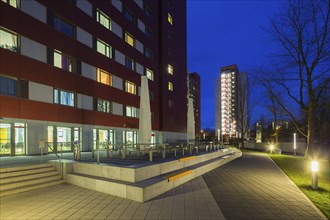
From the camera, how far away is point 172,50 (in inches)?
1738

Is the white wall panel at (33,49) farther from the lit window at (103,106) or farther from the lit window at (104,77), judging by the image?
the lit window at (103,106)

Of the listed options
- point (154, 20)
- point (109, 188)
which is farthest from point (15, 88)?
point (154, 20)

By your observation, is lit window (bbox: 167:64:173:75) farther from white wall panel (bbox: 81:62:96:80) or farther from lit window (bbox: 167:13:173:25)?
white wall panel (bbox: 81:62:96:80)

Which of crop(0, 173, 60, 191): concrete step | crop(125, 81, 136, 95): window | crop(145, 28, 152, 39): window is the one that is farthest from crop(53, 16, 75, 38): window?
crop(145, 28, 152, 39): window

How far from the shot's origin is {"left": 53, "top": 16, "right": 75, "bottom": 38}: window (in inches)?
755

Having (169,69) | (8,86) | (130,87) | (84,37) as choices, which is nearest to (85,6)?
(84,37)

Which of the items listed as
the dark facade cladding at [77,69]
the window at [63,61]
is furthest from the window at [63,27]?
the window at [63,61]

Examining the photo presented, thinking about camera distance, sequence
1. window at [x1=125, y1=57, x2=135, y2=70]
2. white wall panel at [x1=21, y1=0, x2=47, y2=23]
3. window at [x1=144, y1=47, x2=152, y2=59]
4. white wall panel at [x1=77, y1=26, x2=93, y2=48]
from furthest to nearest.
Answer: window at [x1=144, y1=47, x2=152, y2=59] < window at [x1=125, y1=57, x2=135, y2=70] < white wall panel at [x1=77, y1=26, x2=93, y2=48] < white wall panel at [x1=21, y1=0, x2=47, y2=23]

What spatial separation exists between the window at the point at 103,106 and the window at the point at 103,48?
5.23 meters

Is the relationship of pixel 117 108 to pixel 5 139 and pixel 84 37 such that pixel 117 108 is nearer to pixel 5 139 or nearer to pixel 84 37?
pixel 84 37

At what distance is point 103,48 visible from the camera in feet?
83.1

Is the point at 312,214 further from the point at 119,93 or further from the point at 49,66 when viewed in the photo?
the point at 119,93

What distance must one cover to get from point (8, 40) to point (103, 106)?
35.8ft

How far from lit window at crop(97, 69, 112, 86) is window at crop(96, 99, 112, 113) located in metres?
2.08
